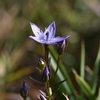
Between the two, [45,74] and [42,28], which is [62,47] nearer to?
[45,74]

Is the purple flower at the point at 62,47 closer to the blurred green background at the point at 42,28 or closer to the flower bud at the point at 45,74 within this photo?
the flower bud at the point at 45,74

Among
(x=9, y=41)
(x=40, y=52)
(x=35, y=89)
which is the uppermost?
(x=9, y=41)

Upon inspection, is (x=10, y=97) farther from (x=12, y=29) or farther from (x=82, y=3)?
(x=82, y=3)

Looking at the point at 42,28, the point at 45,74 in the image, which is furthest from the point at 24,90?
the point at 42,28

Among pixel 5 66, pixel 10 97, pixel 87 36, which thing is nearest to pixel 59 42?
pixel 5 66

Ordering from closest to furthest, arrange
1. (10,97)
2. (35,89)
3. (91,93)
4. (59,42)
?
(59,42)
(91,93)
(10,97)
(35,89)

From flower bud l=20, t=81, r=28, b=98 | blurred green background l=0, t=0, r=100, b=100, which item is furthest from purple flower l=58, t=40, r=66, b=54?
blurred green background l=0, t=0, r=100, b=100

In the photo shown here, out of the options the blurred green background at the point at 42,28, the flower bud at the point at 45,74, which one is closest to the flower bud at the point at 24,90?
the flower bud at the point at 45,74

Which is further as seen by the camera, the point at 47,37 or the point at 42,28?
the point at 42,28

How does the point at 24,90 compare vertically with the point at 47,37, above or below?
below
